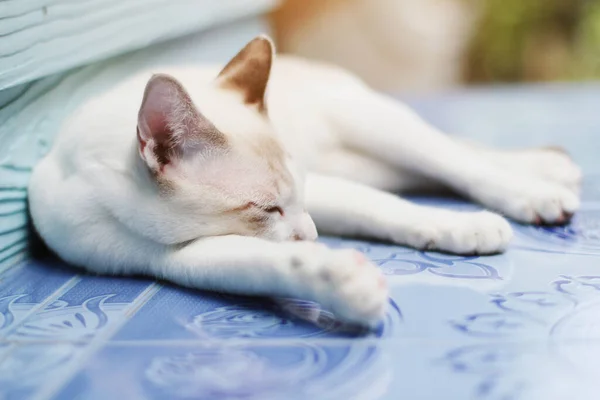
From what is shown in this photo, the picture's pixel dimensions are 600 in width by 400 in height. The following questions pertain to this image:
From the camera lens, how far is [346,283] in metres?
0.90

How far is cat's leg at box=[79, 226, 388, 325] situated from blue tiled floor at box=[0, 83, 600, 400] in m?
Answer: 0.03

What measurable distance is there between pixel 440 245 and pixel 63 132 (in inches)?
29.1

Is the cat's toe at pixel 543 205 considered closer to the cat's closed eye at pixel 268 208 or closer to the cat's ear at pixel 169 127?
the cat's closed eye at pixel 268 208

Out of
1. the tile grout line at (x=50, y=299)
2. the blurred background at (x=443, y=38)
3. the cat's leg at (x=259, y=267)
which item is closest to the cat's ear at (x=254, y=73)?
the cat's leg at (x=259, y=267)

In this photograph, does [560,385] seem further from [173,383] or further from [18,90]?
[18,90]

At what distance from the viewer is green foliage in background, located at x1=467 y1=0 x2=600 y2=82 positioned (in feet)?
15.2

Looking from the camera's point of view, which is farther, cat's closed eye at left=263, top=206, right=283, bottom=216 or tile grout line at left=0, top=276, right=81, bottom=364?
cat's closed eye at left=263, top=206, right=283, bottom=216

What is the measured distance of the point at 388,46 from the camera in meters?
4.43

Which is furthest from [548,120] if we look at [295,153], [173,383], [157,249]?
[173,383]

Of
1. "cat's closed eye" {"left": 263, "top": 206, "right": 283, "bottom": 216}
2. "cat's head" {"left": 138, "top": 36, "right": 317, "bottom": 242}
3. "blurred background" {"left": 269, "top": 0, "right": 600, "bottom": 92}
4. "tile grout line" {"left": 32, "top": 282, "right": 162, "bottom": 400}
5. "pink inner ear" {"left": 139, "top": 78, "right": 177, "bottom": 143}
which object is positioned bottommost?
"tile grout line" {"left": 32, "top": 282, "right": 162, "bottom": 400}

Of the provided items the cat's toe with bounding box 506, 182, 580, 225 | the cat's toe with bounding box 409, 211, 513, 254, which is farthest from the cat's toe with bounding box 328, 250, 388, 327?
the cat's toe with bounding box 506, 182, 580, 225

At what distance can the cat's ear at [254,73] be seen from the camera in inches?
50.6

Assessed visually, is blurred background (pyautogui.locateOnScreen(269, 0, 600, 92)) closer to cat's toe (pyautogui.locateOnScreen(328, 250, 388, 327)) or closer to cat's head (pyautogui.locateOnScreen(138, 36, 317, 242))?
cat's head (pyautogui.locateOnScreen(138, 36, 317, 242))

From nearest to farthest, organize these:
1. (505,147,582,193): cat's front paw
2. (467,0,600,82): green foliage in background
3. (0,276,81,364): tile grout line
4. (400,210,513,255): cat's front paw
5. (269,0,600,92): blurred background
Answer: (0,276,81,364): tile grout line
(400,210,513,255): cat's front paw
(505,147,582,193): cat's front paw
(269,0,600,92): blurred background
(467,0,600,82): green foliage in background
